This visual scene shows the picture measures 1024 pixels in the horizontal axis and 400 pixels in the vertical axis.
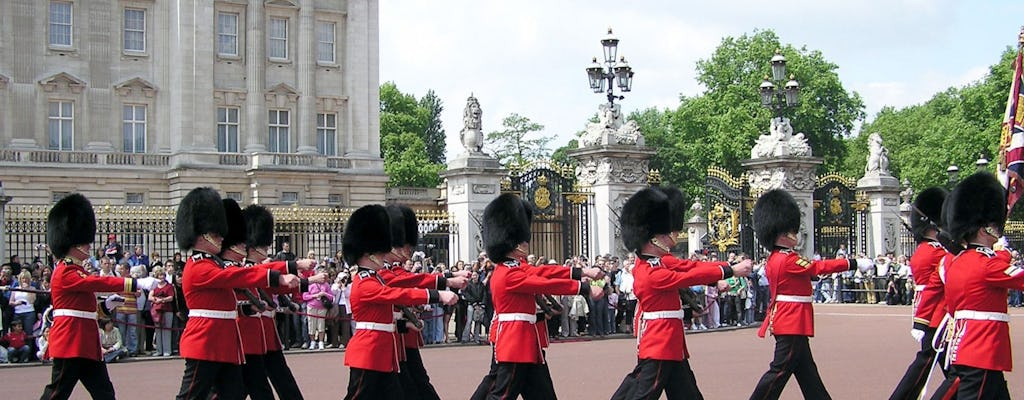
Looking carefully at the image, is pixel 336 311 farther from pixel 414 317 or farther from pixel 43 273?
pixel 414 317

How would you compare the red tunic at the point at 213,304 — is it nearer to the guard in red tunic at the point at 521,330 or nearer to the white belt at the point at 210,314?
the white belt at the point at 210,314

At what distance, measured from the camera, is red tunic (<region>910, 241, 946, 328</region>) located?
990 cm

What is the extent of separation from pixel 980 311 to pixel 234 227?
16.8 ft

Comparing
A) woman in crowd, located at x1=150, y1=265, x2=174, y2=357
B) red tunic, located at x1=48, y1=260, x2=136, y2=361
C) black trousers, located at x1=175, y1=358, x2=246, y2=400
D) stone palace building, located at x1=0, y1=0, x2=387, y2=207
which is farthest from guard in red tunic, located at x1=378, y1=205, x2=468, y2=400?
stone palace building, located at x1=0, y1=0, x2=387, y2=207

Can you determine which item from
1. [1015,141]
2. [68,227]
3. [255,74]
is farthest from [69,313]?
[255,74]

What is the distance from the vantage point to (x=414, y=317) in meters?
9.10

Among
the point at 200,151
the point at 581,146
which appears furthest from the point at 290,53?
the point at 581,146

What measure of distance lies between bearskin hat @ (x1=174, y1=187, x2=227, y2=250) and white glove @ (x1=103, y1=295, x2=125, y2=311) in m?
6.99

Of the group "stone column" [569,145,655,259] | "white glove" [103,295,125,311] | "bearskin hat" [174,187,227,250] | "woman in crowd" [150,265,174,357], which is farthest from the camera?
"stone column" [569,145,655,259]

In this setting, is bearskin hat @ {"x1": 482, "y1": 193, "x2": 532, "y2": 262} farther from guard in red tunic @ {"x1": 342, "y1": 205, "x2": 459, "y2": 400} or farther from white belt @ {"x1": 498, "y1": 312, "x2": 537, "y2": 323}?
guard in red tunic @ {"x1": 342, "y1": 205, "x2": 459, "y2": 400}

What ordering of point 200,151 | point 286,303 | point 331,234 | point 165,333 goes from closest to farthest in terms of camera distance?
point 286,303 < point 165,333 < point 331,234 < point 200,151

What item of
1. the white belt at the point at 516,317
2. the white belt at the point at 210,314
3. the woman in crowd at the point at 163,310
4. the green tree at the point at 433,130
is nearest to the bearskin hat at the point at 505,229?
the white belt at the point at 516,317

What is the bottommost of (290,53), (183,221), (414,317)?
(414,317)

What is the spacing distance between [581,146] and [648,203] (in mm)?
12402
